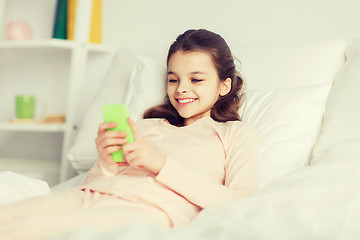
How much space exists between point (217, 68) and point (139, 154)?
0.43 m

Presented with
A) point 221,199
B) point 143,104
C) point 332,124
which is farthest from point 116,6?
point 221,199

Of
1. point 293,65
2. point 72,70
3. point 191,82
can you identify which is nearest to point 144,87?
point 191,82

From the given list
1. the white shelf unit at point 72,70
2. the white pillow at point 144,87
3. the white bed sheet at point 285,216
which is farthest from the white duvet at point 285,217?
the white shelf unit at point 72,70

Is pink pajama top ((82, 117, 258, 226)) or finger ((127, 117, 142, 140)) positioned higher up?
finger ((127, 117, 142, 140))

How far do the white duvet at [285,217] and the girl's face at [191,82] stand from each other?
385mm

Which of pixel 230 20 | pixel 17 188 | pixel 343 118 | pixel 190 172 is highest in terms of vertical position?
pixel 230 20

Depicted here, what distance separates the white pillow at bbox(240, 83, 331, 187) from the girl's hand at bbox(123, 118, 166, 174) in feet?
Answer: 0.98

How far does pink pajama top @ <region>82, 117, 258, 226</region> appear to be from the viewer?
89 centimetres

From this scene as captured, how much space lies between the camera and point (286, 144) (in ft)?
3.61

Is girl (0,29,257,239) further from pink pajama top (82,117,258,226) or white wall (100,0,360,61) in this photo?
white wall (100,0,360,61)

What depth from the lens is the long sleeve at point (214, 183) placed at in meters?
0.89

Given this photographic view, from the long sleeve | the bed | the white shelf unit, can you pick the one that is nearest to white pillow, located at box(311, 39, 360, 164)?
the bed

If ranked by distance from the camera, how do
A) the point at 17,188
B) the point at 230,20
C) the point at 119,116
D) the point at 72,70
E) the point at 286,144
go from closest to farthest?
the point at 119,116, the point at 17,188, the point at 286,144, the point at 230,20, the point at 72,70

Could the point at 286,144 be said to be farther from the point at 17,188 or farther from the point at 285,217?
the point at 17,188
